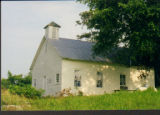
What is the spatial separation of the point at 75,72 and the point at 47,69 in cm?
311

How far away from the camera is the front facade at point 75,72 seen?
21.5 meters

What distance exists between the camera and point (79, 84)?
21828mm

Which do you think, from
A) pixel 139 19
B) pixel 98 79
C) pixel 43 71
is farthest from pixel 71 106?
pixel 43 71

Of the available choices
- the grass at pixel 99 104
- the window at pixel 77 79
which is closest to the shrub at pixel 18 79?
the window at pixel 77 79

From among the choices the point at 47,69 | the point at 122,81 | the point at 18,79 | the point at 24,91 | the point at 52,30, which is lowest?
the point at 24,91

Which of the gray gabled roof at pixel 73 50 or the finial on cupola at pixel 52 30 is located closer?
the gray gabled roof at pixel 73 50

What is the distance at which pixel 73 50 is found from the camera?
22.9 metres

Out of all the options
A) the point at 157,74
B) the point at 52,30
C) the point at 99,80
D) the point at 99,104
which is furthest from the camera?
the point at 157,74

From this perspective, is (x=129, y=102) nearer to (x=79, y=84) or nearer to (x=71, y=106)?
(x=71, y=106)

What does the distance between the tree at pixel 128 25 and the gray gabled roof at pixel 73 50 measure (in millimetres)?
1426

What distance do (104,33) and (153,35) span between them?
12.0 feet

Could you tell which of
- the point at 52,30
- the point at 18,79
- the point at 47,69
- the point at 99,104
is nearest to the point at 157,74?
the point at 47,69

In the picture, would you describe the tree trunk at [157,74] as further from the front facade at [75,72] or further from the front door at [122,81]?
the front door at [122,81]

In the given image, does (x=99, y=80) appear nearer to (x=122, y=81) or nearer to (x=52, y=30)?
(x=122, y=81)
